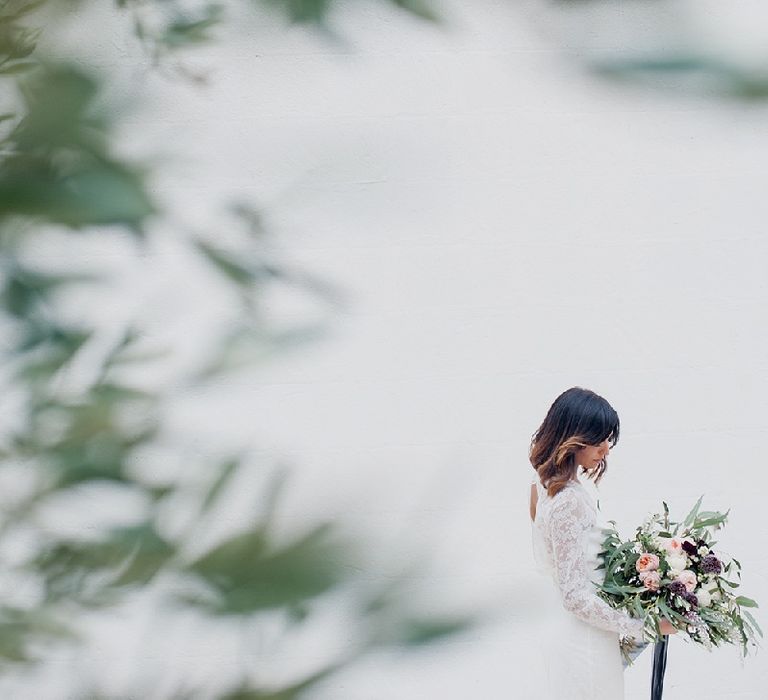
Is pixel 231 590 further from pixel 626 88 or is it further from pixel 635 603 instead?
pixel 635 603

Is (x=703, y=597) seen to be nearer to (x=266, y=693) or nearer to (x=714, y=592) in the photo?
(x=714, y=592)

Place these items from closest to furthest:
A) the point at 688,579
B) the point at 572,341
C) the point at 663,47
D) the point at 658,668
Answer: the point at 663,47 → the point at 688,579 → the point at 658,668 → the point at 572,341

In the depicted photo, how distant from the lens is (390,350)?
11.5ft

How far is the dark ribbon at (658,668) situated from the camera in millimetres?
3051

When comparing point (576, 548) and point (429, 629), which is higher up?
point (429, 629)

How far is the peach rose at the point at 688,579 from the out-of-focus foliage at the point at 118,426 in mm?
2693

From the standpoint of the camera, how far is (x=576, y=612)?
2.89m

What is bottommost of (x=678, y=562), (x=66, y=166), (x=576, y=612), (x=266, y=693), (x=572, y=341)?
(x=576, y=612)

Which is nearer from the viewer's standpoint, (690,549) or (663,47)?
(663,47)

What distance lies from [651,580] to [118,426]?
2722mm

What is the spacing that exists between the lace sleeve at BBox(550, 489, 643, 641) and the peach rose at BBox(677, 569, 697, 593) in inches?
6.8

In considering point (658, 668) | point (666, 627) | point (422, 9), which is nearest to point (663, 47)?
point (422, 9)

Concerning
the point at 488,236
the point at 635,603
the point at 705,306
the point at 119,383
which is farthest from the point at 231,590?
the point at 705,306

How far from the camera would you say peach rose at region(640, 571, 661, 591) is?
2.81 meters
